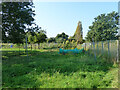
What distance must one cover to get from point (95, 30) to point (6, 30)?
1060 inches

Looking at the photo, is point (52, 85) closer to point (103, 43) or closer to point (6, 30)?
point (103, 43)

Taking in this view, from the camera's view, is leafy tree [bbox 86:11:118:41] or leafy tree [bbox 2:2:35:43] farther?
leafy tree [bbox 86:11:118:41]

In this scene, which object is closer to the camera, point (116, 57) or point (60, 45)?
point (116, 57)

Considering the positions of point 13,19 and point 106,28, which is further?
→ point 106,28

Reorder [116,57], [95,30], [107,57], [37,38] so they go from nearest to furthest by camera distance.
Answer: [116,57] → [107,57] → [37,38] → [95,30]

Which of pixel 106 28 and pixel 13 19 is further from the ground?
pixel 106 28

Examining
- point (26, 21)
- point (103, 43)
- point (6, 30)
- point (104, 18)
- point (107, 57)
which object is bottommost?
point (107, 57)

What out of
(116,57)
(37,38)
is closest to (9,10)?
(116,57)

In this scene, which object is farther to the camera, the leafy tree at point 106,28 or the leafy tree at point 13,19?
the leafy tree at point 106,28

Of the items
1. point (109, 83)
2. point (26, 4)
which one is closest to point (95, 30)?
point (26, 4)

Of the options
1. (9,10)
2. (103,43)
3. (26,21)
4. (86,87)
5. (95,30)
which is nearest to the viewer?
(86,87)

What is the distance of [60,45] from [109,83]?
1861 cm

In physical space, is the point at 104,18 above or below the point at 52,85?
above

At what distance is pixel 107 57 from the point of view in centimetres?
729
